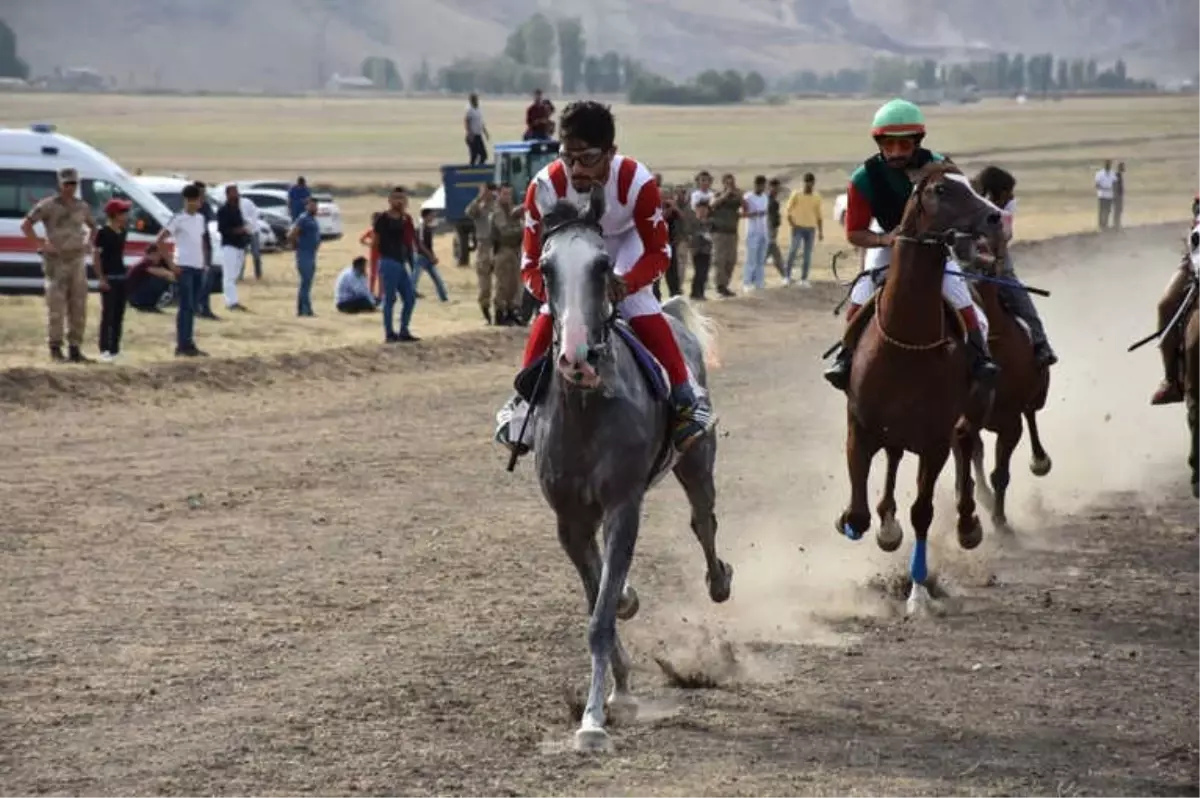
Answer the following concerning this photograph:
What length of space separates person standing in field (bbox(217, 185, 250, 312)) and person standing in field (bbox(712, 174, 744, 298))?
7.67m

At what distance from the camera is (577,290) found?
814cm

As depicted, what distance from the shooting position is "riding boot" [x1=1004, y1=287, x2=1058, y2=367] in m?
13.9

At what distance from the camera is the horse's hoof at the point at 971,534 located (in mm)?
12539

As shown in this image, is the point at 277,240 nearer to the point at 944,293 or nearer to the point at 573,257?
the point at 944,293

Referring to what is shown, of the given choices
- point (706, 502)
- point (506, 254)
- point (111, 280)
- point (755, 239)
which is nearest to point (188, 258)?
point (111, 280)

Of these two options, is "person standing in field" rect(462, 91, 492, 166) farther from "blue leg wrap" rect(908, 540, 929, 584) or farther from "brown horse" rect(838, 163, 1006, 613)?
"blue leg wrap" rect(908, 540, 929, 584)

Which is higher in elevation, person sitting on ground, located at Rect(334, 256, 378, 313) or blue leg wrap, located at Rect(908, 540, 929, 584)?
blue leg wrap, located at Rect(908, 540, 929, 584)

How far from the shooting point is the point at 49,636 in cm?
1045

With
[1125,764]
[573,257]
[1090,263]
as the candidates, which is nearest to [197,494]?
[573,257]

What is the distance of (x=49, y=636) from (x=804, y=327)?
67.1ft

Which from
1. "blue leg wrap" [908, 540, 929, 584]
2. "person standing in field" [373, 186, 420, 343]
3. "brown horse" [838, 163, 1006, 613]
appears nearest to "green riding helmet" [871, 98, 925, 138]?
"brown horse" [838, 163, 1006, 613]

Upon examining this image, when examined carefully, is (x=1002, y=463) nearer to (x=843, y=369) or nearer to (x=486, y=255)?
(x=843, y=369)

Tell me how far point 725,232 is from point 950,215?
22.3 m

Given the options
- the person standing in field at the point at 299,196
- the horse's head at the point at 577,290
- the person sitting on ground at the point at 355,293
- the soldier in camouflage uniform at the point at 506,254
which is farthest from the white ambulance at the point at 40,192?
the horse's head at the point at 577,290
